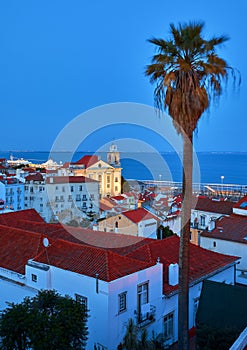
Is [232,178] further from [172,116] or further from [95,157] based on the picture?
[172,116]

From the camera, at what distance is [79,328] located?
11922mm

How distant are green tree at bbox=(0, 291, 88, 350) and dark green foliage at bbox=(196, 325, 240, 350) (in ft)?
14.0

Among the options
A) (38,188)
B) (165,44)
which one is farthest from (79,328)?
(38,188)

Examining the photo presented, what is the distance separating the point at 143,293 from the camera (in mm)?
15883

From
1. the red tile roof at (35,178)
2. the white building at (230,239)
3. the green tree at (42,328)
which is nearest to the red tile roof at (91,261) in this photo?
the green tree at (42,328)

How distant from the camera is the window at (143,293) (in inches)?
618

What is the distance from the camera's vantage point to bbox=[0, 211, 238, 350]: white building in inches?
580

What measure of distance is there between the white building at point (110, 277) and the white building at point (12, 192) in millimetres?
37515

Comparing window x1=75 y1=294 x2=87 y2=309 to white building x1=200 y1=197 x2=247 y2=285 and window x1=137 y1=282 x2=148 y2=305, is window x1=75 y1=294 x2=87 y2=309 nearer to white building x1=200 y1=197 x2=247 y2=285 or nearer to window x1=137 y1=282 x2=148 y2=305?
window x1=137 y1=282 x2=148 y2=305

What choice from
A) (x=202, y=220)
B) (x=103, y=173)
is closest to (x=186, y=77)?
(x=202, y=220)

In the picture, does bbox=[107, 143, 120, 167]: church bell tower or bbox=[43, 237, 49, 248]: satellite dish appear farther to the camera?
bbox=[107, 143, 120, 167]: church bell tower

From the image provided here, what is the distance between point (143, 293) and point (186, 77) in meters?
8.87

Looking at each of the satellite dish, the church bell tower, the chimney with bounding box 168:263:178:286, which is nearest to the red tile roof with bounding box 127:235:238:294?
the chimney with bounding box 168:263:178:286

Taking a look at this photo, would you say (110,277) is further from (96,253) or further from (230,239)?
(230,239)
